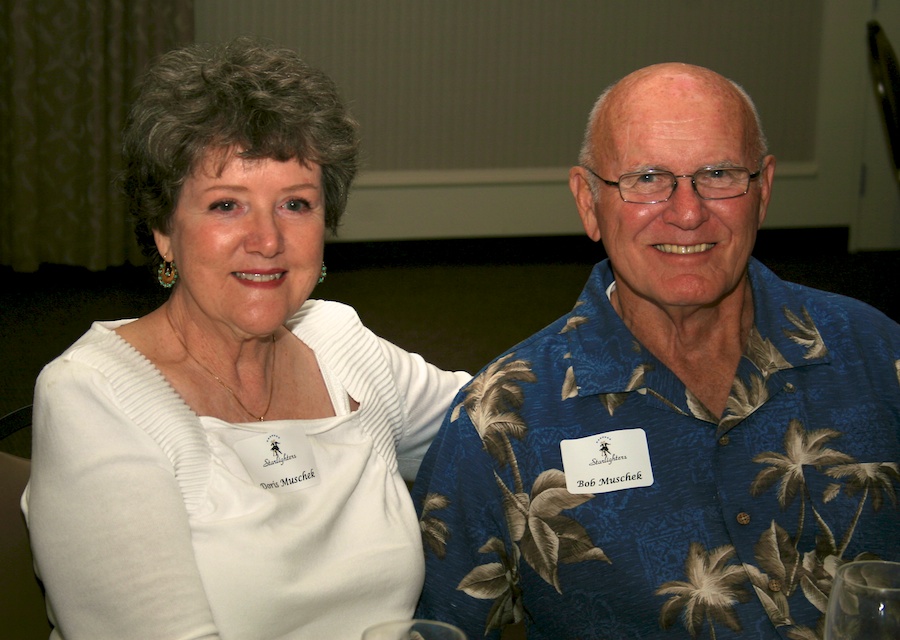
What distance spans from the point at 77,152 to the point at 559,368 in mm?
5311

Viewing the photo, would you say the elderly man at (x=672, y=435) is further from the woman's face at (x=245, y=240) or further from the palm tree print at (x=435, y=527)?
the woman's face at (x=245, y=240)

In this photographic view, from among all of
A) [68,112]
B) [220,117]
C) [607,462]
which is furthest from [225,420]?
[68,112]

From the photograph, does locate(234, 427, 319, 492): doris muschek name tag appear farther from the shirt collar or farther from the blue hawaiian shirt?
the shirt collar

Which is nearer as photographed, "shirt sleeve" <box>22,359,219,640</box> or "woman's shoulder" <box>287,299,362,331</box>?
"shirt sleeve" <box>22,359,219,640</box>

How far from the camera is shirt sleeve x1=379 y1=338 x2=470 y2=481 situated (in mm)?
1999

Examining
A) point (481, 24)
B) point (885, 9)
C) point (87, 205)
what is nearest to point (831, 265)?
point (885, 9)

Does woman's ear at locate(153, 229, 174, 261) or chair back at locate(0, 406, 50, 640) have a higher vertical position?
woman's ear at locate(153, 229, 174, 261)

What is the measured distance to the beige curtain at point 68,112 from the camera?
6.20 meters

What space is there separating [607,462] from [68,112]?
17.9 feet

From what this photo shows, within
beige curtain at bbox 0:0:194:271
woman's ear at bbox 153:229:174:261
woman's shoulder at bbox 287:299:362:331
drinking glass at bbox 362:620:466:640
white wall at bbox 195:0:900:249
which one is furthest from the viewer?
white wall at bbox 195:0:900:249

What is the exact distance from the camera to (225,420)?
173 cm

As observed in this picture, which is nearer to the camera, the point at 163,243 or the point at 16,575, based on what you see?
the point at 16,575

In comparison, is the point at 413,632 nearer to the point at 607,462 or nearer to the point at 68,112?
the point at 607,462

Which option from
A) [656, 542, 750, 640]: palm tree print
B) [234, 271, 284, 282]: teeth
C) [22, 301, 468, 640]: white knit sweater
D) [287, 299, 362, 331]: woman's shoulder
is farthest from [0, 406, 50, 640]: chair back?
[656, 542, 750, 640]: palm tree print
